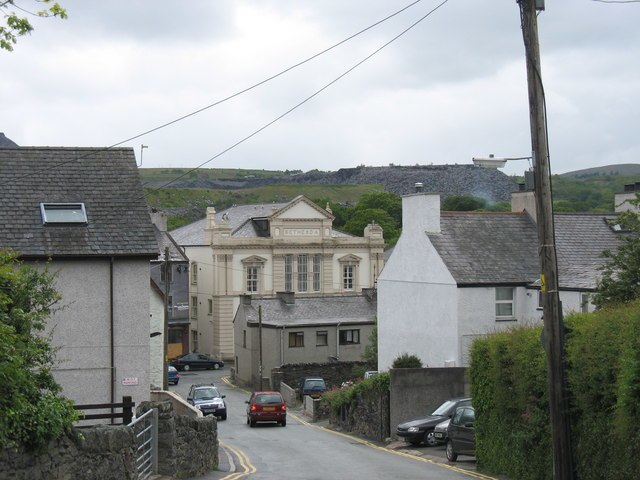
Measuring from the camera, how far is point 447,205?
158 m

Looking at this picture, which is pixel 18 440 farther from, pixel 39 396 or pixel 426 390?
pixel 426 390

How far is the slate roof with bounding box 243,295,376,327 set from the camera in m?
67.8

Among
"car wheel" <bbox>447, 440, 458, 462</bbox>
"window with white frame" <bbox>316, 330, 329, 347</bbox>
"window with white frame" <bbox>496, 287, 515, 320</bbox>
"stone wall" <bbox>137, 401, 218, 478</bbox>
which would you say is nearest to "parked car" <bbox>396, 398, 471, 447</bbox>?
"car wheel" <bbox>447, 440, 458, 462</bbox>

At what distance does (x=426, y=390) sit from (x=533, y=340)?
1548 centimetres

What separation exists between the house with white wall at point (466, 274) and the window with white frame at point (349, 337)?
79.0 ft

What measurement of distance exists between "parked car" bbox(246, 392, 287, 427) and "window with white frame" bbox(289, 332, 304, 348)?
848 inches

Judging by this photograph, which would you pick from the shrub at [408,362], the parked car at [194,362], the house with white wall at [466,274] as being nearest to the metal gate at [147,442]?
the shrub at [408,362]

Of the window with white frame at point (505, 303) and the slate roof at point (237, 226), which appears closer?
the window with white frame at point (505, 303)

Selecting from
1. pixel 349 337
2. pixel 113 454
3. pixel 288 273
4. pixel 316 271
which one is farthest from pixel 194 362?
pixel 113 454

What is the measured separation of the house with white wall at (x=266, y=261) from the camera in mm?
84812

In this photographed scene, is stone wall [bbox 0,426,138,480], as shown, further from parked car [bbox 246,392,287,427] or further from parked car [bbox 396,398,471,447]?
parked car [bbox 246,392,287,427]

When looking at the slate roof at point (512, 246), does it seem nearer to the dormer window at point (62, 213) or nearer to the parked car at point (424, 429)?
the parked car at point (424, 429)

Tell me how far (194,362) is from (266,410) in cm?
3581

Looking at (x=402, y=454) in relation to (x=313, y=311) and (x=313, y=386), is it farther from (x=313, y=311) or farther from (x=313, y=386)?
(x=313, y=311)
